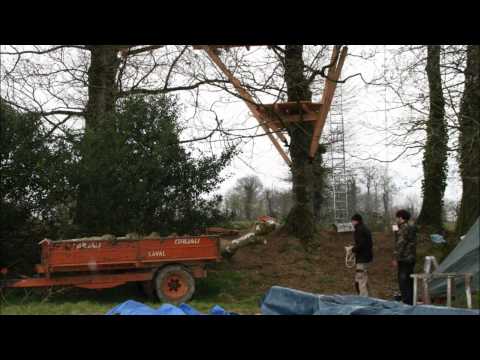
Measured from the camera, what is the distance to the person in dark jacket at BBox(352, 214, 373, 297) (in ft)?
38.9

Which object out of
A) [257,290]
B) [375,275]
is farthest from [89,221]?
[375,275]

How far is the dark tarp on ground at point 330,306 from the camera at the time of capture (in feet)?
24.9

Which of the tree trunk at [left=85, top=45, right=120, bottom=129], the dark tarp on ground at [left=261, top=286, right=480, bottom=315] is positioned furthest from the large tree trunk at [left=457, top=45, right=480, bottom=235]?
the tree trunk at [left=85, top=45, right=120, bottom=129]

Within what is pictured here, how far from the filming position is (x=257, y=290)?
1509 centimetres

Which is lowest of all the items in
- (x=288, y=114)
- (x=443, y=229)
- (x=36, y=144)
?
(x=443, y=229)

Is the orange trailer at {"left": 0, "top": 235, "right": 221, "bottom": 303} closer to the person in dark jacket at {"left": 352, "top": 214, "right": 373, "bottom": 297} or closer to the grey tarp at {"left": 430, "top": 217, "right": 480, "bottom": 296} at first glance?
the person in dark jacket at {"left": 352, "top": 214, "right": 373, "bottom": 297}

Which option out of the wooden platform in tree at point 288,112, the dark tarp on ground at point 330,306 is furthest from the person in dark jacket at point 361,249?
the wooden platform in tree at point 288,112

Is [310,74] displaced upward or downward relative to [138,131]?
upward

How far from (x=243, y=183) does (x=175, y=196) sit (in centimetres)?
2756

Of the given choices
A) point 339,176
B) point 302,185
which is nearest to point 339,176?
point 339,176

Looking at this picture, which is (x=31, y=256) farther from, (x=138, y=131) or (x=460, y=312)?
(x=460, y=312)

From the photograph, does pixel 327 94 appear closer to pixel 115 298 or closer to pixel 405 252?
pixel 405 252

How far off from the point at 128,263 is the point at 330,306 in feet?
18.5
